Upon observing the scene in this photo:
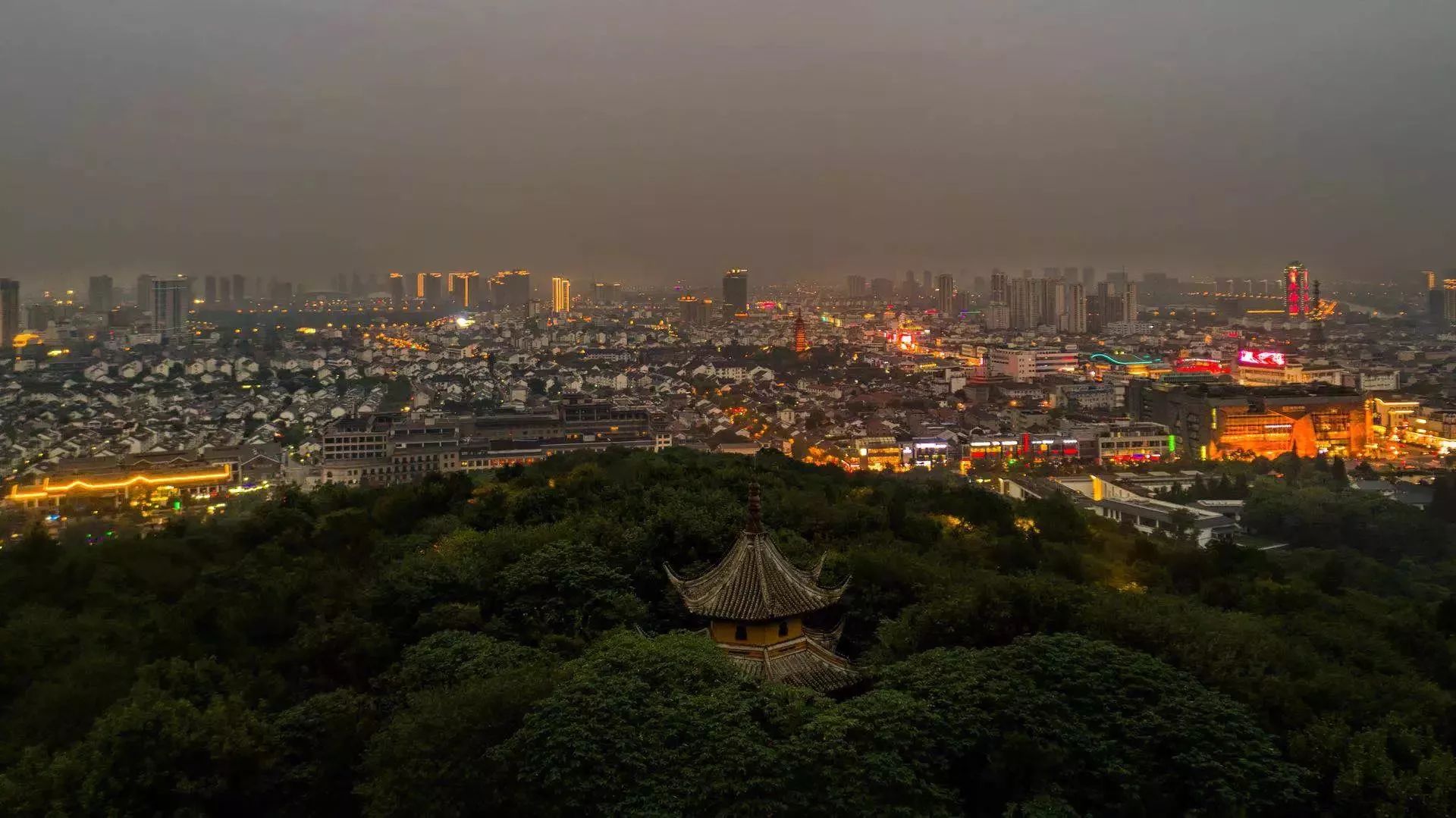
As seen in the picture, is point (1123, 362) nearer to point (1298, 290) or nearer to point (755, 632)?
point (1298, 290)

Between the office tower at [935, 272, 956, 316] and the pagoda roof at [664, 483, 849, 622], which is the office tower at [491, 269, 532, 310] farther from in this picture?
the pagoda roof at [664, 483, 849, 622]

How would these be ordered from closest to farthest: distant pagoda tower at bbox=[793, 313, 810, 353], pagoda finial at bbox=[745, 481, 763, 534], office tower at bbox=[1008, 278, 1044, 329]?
pagoda finial at bbox=[745, 481, 763, 534]
distant pagoda tower at bbox=[793, 313, 810, 353]
office tower at bbox=[1008, 278, 1044, 329]

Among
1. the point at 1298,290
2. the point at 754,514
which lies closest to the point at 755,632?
the point at 754,514

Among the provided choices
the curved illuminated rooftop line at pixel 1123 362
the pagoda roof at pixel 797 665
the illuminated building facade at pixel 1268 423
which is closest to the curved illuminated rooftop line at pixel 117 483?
the pagoda roof at pixel 797 665

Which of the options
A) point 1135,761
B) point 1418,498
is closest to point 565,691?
point 1135,761

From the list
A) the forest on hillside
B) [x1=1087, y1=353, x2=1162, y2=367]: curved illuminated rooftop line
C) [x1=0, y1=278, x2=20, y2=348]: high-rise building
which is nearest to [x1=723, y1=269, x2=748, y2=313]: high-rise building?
[x1=1087, y1=353, x2=1162, y2=367]: curved illuminated rooftop line

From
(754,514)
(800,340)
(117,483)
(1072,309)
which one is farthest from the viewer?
(1072,309)

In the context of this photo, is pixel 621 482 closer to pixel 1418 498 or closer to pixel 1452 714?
pixel 1452 714
